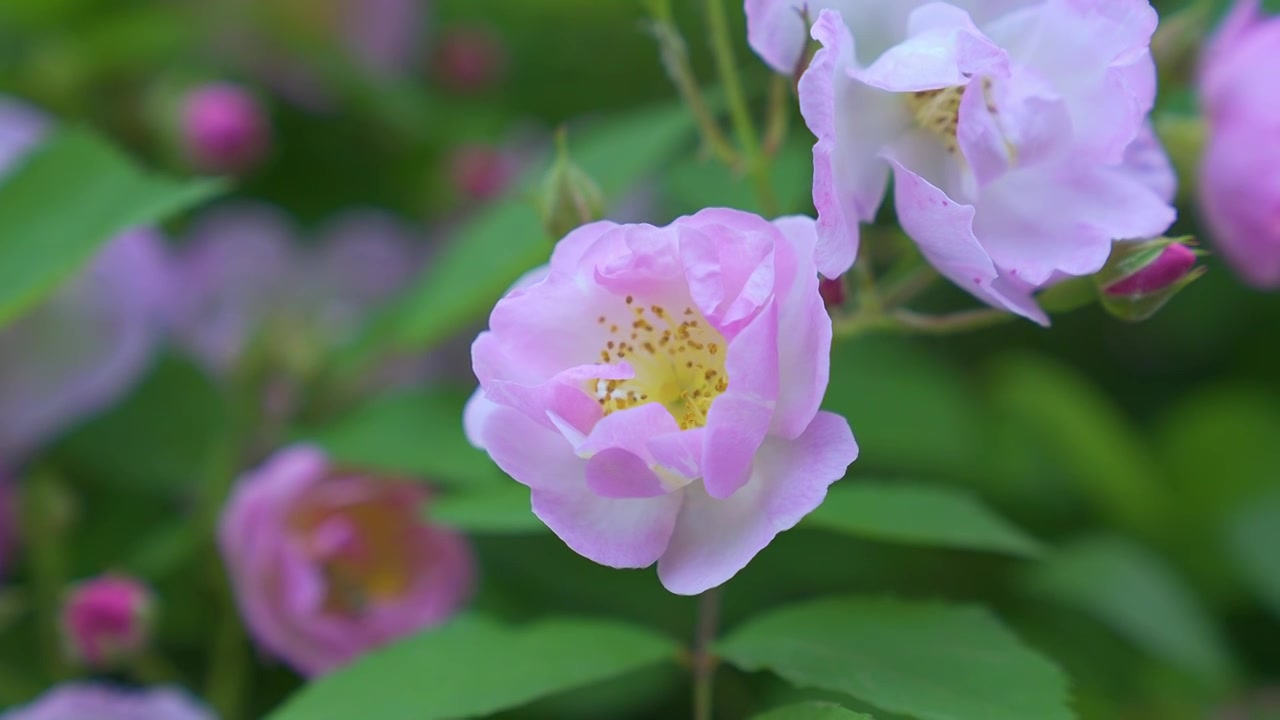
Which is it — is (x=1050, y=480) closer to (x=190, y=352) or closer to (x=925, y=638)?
(x=925, y=638)

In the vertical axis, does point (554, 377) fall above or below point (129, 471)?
above

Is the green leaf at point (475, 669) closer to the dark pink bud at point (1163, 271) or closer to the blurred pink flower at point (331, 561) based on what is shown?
the blurred pink flower at point (331, 561)

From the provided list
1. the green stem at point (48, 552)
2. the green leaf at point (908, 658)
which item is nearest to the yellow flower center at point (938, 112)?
the green leaf at point (908, 658)

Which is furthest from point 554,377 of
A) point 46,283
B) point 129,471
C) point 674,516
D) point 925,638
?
point 129,471

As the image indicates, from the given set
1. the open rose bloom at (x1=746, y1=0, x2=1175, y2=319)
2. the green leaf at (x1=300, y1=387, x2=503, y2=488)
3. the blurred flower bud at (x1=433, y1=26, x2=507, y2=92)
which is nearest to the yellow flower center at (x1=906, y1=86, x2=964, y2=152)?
the open rose bloom at (x1=746, y1=0, x2=1175, y2=319)

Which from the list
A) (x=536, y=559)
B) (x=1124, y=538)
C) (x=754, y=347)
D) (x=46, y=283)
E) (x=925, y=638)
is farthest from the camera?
(x=1124, y=538)
